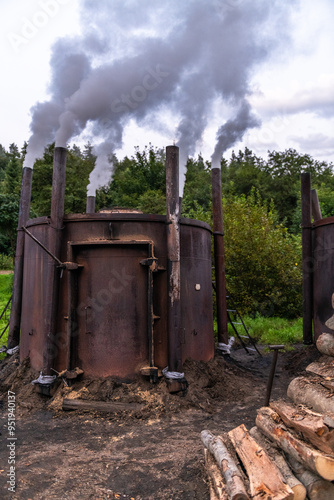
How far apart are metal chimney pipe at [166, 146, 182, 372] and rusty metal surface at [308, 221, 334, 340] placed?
11.3ft

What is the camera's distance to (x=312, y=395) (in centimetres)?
408

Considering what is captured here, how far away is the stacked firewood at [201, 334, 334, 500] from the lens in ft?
10.9

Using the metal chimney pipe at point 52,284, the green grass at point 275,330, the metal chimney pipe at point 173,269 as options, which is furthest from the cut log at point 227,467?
the green grass at point 275,330

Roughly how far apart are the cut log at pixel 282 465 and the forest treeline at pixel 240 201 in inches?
222

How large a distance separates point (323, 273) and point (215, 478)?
19.6 feet

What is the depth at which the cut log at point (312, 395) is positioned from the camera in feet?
12.6

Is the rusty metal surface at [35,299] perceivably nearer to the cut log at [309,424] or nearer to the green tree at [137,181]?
the cut log at [309,424]

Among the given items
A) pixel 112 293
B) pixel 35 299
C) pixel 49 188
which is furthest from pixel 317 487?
pixel 49 188

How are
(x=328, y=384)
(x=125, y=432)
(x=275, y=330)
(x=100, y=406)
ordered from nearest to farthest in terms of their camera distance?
(x=328, y=384)
(x=125, y=432)
(x=100, y=406)
(x=275, y=330)

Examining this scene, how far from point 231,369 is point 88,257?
4009mm

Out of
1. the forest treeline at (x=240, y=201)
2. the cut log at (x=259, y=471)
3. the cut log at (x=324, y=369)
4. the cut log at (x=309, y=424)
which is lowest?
the cut log at (x=259, y=471)

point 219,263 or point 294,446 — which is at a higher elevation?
point 219,263

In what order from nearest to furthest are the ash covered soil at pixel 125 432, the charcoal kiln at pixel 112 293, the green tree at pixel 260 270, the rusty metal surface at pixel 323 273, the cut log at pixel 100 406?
the ash covered soil at pixel 125 432, the cut log at pixel 100 406, the charcoal kiln at pixel 112 293, the rusty metal surface at pixel 323 273, the green tree at pixel 260 270

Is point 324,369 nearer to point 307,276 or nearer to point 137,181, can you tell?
point 307,276
